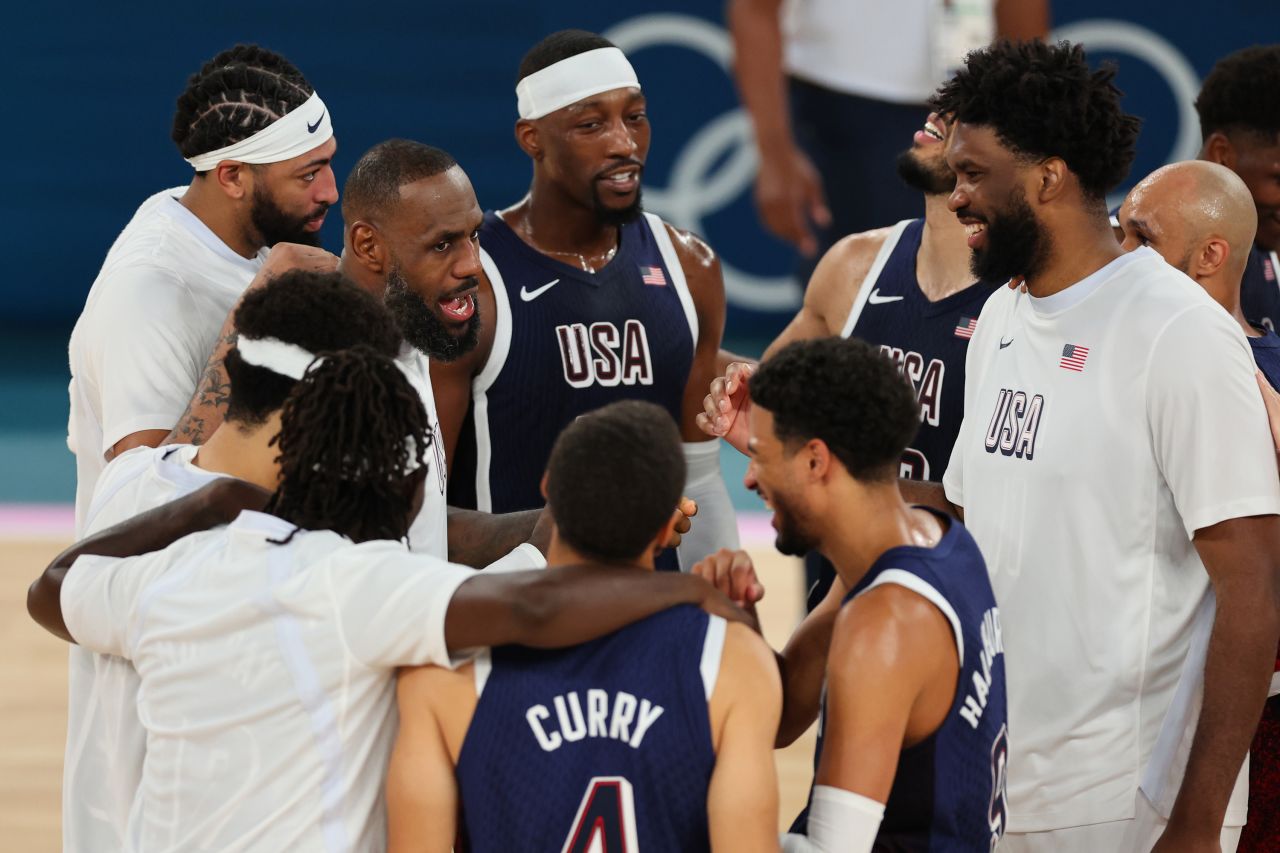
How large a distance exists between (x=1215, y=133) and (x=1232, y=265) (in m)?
1.46

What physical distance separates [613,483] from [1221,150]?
10.4ft

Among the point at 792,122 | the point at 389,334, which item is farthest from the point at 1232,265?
the point at 792,122

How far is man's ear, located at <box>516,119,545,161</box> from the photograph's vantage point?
216 inches

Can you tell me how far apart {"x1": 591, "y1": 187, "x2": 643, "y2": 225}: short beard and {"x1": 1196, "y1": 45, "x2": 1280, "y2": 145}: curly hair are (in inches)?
A: 70.7

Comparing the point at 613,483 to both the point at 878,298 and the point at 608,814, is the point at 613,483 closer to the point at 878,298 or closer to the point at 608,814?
the point at 608,814

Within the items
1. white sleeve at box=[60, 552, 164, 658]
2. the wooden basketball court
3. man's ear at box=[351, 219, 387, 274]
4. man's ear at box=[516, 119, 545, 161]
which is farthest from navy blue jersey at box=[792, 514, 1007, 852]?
the wooden basketball court

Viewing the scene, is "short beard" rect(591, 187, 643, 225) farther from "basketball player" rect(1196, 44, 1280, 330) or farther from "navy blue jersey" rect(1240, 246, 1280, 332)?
"navy blue jersey" rect(1240, 246, 1280, 332)

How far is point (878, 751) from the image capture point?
9.39ft

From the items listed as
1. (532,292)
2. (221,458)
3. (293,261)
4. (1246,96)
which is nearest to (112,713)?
(221,458)

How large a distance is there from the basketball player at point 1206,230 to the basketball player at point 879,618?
1221mm

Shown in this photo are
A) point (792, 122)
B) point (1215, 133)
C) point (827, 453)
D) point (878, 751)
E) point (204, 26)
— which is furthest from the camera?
point (204, 26)

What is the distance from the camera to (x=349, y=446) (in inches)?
115

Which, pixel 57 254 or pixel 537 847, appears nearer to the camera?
pixel 537 847

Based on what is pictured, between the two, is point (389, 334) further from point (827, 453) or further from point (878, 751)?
point (878, 751)
